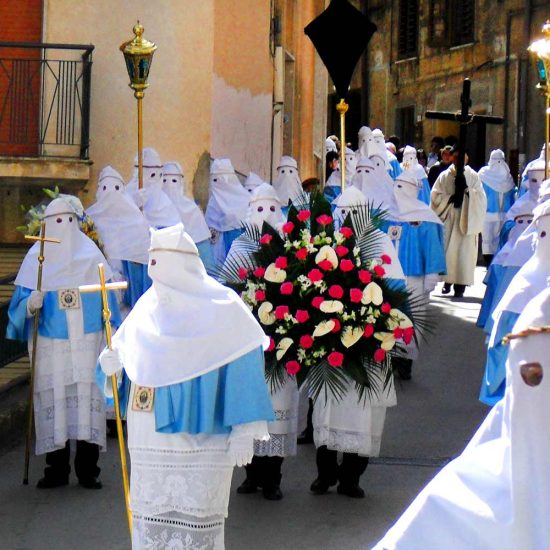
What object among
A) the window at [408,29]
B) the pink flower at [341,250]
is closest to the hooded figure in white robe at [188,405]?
the pink flower at [341,250]

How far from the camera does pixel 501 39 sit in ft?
116

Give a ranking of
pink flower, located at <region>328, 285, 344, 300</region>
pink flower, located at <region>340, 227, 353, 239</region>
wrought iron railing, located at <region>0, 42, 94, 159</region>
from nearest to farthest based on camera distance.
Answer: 1. pink flower, located at <region>328, 285, 344, 300</region>
2. pink flower, located at <region>340, 227, 353, 239</region>
3. wrought iron railing, located at <region>0, 42, 94, 159</region>

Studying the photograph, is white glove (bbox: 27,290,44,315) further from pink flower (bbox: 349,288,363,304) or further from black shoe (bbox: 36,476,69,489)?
pink flower (bbox: 349,288,363,304)

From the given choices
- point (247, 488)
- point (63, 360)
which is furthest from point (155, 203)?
point (247, 488)

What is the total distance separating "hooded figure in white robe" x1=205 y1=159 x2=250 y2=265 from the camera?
16.1m

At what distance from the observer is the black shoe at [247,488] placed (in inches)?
420

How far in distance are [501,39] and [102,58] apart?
19.2 metres

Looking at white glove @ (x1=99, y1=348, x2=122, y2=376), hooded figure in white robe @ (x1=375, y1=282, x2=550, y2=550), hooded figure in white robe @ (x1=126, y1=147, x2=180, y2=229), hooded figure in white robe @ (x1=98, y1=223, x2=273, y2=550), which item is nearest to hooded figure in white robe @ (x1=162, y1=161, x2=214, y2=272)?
hooded figure in white robe @ (x1=126, y1=147, x2=180, y2=229)

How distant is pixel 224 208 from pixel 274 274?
239 inches

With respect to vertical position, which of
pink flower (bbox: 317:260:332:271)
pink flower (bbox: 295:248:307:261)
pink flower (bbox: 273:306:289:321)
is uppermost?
pink flower (bbox: 295:248:307:261)

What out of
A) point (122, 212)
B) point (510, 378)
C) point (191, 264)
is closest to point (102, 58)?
point (122, 212)

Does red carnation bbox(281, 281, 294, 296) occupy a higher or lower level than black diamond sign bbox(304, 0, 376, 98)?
lower

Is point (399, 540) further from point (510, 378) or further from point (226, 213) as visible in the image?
point (226, 213)

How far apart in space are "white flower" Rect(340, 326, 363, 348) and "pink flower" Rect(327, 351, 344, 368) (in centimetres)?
8
